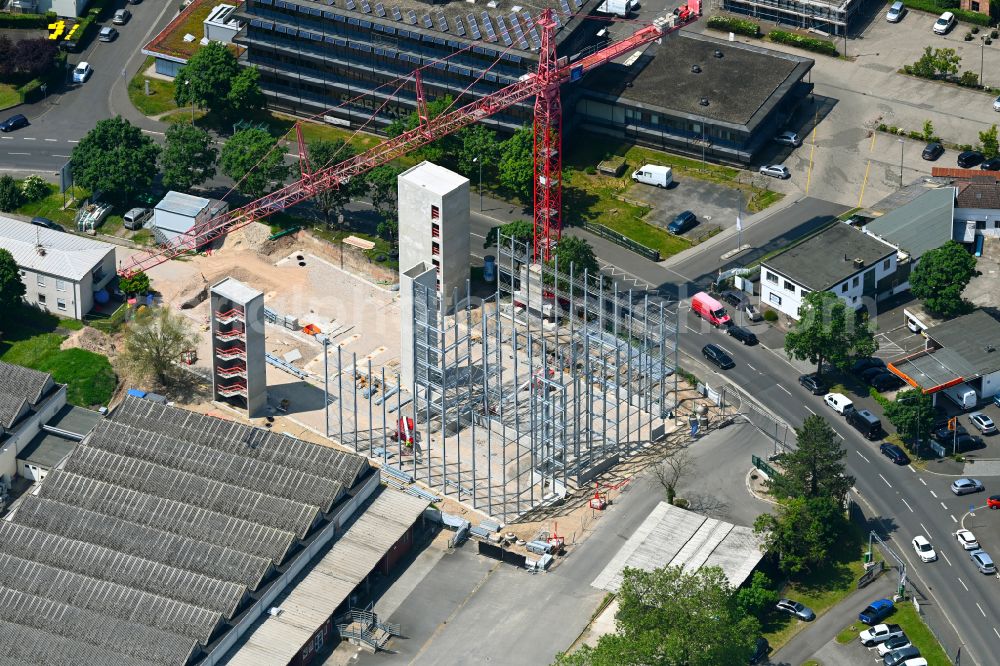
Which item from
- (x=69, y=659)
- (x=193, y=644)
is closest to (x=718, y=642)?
(x=193, y=644)

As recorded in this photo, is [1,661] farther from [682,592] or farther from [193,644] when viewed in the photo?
[682,592]

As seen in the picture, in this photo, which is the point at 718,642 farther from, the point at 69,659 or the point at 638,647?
the point at 69,659

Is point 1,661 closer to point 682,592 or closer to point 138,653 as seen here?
point 138,653

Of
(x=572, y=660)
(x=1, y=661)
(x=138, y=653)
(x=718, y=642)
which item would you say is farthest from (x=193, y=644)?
(x=718, y=642)

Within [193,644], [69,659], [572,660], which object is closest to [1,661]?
[69,659]

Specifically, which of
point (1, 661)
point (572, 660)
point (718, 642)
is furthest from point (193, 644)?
point (718, 642)

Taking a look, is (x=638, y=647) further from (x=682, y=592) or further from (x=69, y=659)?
(x=69, y=659)
